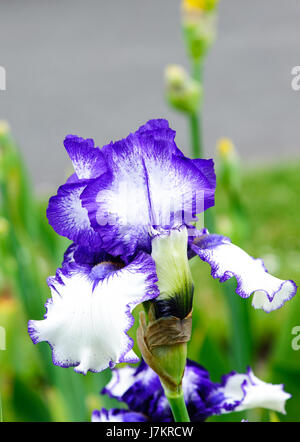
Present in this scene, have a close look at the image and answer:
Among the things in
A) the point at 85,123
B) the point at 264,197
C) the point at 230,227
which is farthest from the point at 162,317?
the point at 85,123

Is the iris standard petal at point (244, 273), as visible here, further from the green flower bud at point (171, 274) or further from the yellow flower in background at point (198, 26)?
the yellow flower in background at point (198, 26)

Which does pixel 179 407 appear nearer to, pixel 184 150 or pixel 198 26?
pixel 198 26

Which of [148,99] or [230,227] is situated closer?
[230,227]

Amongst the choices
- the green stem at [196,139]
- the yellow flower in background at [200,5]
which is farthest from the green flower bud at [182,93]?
the yellow flower in background at [200,5]

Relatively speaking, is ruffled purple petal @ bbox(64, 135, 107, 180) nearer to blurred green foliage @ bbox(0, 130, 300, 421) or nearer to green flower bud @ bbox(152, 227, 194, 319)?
green flower bud @ bbox(152, 227, 194, 319)

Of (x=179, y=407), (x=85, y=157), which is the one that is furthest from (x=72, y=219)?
(x=179, y=407)

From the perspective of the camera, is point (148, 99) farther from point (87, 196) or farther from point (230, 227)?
point (87, 196)

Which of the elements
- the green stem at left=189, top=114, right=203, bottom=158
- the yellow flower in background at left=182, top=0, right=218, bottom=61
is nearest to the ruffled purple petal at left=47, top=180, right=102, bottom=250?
the green stem at left=189, top=114, right=203, bottom=158
